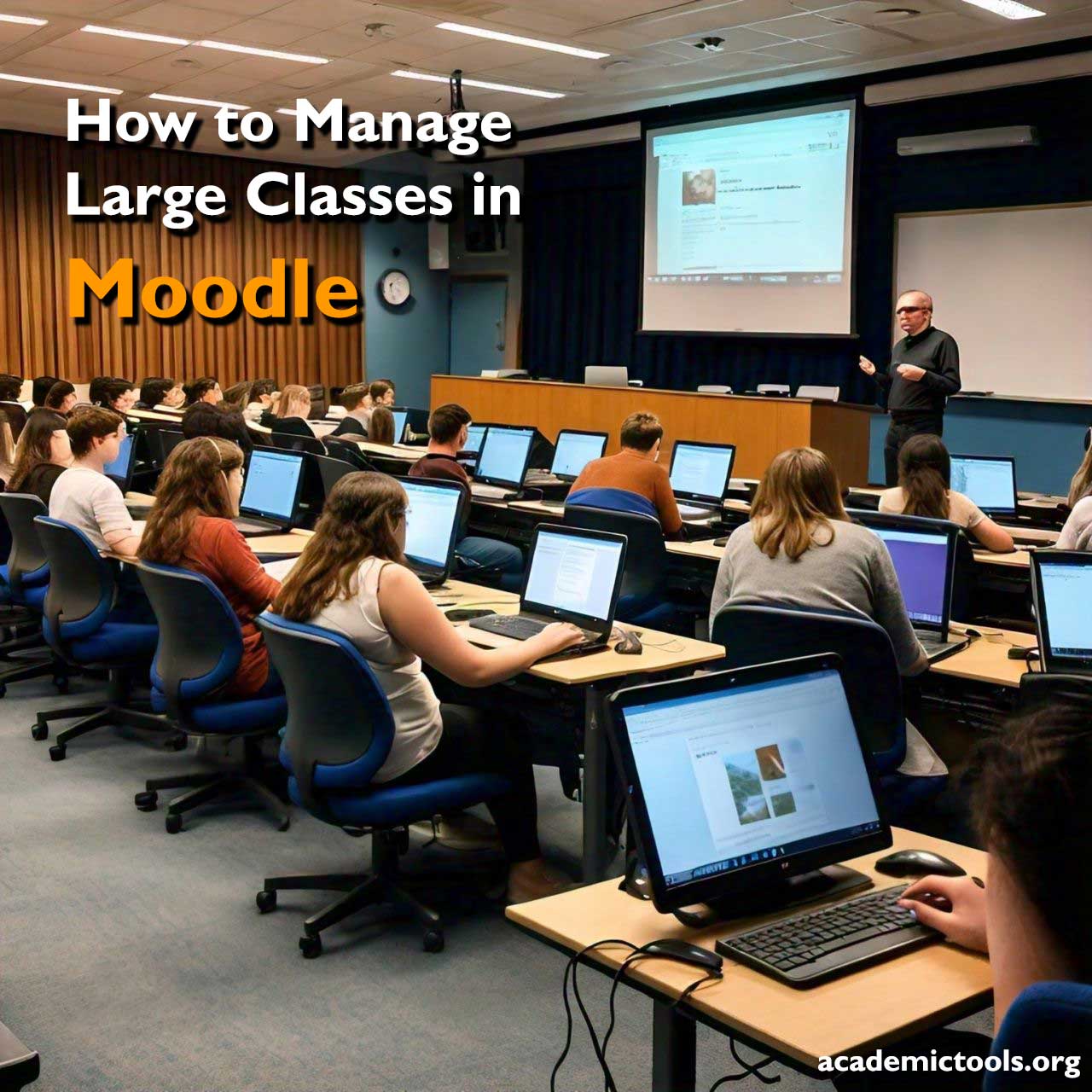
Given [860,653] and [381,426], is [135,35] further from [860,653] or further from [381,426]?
[860,653]

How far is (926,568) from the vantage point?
12.9 ft

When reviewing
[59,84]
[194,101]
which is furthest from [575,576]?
[194,101]

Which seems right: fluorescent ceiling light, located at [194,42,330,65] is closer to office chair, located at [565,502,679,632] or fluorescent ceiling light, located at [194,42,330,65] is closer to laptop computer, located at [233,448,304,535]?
laptop computer, located at [233,448,304,535]

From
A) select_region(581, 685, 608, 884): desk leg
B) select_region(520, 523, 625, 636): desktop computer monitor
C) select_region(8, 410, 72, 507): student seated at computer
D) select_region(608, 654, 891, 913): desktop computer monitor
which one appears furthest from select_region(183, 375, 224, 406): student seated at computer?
select_region(608, 654, 891, 913): desktop computer monitor

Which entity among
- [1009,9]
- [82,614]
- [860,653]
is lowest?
[82,614]

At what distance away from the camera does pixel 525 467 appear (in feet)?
24.5

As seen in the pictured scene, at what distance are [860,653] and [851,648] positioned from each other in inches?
1.1

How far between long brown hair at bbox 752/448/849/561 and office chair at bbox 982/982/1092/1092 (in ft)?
7.46

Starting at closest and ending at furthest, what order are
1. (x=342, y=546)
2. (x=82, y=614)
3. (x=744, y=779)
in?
(x=744, y=779), (x=342, y=546), (x=82, y=614)

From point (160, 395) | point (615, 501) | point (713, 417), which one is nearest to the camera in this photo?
point (615, 501)

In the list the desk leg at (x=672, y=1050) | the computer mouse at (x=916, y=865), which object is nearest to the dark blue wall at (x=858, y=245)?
the computer mouse at (x=916, y=865)

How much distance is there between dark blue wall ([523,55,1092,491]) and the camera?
29.4 ft

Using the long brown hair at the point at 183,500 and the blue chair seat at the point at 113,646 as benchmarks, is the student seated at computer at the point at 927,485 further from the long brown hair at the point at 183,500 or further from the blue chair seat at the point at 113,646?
the blue chair seat at the point at 113,646

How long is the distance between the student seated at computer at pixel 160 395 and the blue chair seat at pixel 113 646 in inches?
214
